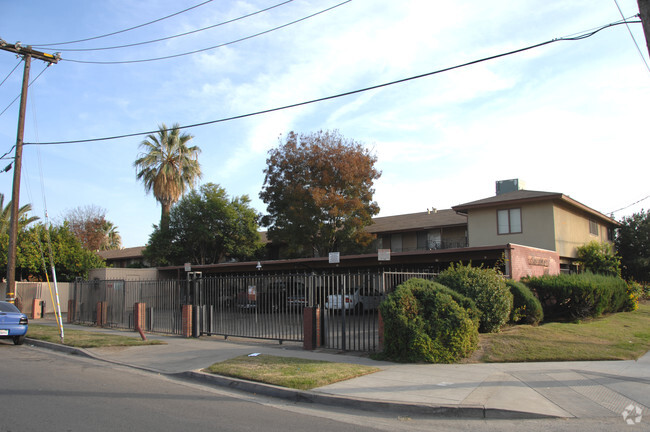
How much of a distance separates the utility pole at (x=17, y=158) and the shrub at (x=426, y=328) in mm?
16746

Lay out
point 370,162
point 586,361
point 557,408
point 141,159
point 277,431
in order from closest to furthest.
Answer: point 277,431 < point 557,408 < point 586,361 < point 370,162 < point 141,159

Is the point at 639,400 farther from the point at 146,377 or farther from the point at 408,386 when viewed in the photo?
the point at 146,377

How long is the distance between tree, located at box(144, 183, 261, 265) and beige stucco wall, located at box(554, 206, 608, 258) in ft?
79.2

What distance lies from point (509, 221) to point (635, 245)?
43.7ft

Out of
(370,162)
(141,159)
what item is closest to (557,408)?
(370,162)

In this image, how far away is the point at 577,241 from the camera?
92.4ft

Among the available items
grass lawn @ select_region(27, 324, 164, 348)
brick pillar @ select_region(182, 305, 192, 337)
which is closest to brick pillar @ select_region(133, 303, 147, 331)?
grass lawn @ select_region(27, 324, 164, 348)

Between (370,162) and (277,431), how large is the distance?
3176 centimetres

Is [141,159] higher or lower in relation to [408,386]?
higher

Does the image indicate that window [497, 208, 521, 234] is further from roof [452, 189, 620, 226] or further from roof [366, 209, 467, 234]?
roof [366, 209, 467, 234]

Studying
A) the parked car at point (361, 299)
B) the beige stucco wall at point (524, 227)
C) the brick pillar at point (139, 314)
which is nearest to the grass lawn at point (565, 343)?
the parked car at point (361, 299)

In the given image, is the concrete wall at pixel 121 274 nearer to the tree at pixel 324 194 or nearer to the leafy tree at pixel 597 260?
the tree at pixel 324 194

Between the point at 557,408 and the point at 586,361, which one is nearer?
the point at 557,408

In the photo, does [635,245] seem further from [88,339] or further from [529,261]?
[88,339]
